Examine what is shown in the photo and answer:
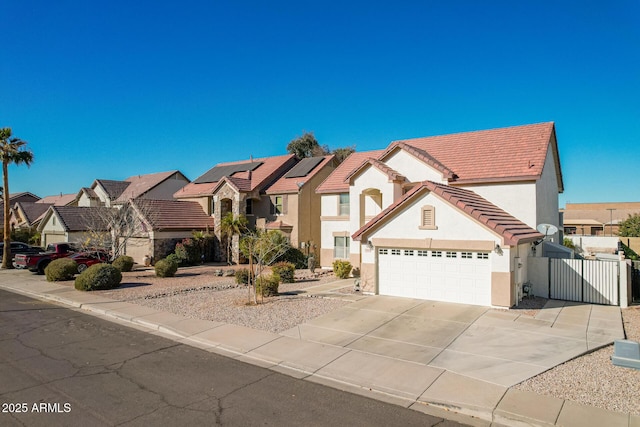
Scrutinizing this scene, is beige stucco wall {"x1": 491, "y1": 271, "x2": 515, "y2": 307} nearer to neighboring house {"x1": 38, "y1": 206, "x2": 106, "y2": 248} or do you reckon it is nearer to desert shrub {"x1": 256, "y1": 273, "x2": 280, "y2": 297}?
desert shrub {"x1": 256, "y1": 273, "x2": 280, "y2": 297}

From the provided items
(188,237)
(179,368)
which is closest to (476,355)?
(179,368)

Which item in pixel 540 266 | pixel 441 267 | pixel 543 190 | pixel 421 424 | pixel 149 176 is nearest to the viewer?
pixel 421 424

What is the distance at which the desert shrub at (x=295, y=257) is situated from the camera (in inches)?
1112

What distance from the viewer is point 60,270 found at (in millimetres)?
22125

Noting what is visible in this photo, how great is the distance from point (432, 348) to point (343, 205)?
16843 mm

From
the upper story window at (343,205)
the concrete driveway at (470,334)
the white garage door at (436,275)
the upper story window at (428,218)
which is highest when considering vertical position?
the upper story window at (343,205)

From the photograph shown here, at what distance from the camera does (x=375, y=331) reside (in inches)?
477

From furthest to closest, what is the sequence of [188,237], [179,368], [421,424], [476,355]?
[188,237]
[476,355]
[179,368]
[421,424]

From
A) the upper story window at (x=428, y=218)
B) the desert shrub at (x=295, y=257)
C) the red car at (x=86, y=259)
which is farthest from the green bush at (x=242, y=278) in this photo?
the red car at (x=86, y=259)

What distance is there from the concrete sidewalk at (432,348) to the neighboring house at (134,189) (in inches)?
1206

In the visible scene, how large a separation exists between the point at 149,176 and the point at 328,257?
3317cm

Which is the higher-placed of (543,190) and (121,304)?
(543,190)

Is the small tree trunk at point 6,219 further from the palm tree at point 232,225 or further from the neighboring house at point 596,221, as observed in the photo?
the neighboring house at point 596,221

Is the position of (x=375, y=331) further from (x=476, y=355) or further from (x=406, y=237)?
(x=406, y=237)
